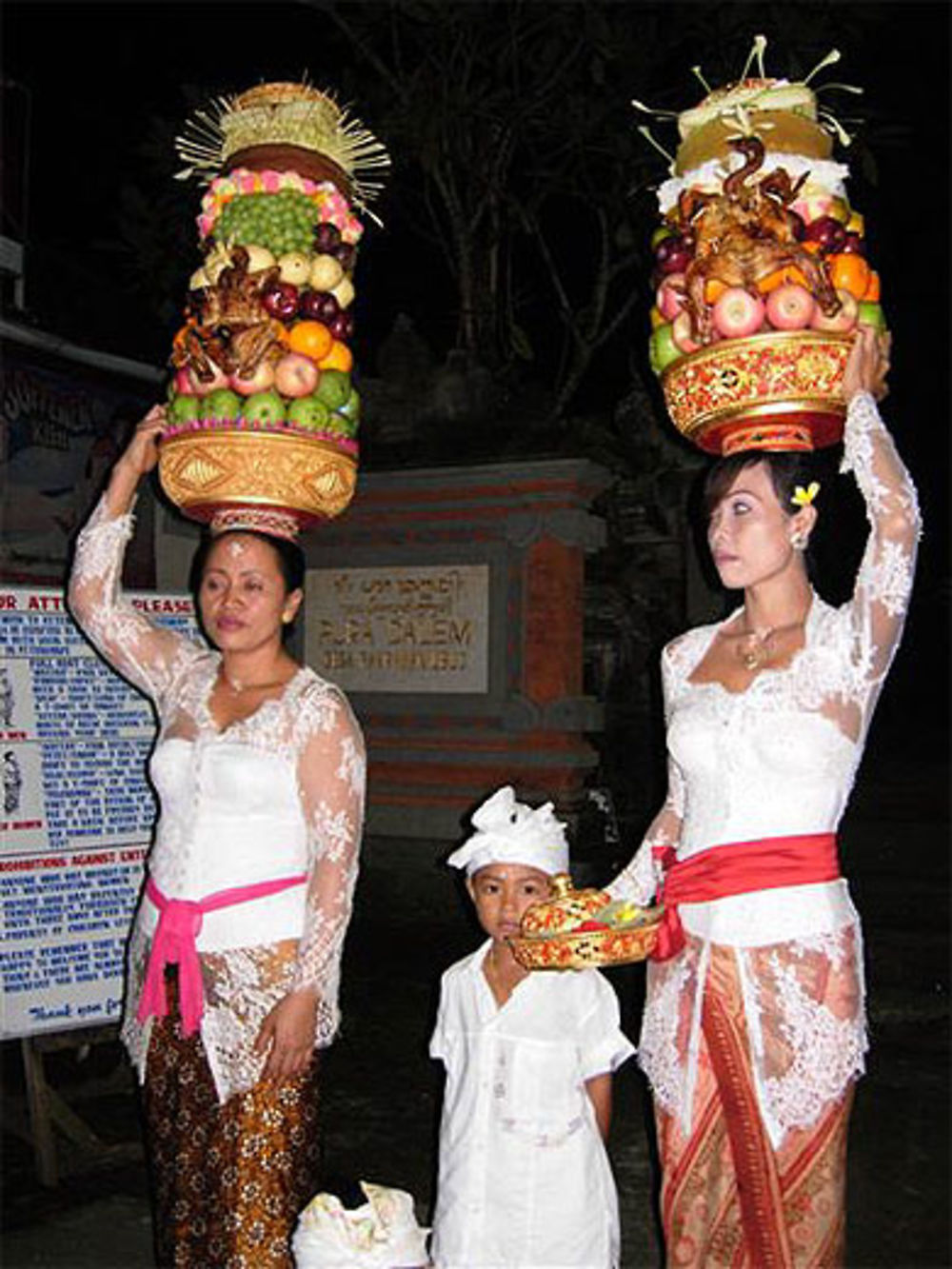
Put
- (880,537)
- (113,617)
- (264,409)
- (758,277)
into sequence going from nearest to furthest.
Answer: (880,537)
(758,277)
(264,409)
(113,617)

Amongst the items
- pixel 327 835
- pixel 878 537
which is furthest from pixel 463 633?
pixel 878 537

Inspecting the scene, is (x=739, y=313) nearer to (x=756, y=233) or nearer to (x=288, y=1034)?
(x=756, y=233)

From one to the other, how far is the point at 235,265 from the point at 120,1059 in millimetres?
3167

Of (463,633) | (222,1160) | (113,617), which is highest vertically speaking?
(463,633)

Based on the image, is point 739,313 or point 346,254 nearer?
point 739,313

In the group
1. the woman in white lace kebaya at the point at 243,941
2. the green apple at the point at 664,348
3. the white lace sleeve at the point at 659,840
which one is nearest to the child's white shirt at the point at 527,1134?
the white lace sleeve at the point at 659,840

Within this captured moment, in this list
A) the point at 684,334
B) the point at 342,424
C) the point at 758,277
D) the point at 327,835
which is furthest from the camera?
the point at 342,424

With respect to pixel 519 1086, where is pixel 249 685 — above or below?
above

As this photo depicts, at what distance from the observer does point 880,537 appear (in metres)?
2.19

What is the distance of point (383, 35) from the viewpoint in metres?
9.96

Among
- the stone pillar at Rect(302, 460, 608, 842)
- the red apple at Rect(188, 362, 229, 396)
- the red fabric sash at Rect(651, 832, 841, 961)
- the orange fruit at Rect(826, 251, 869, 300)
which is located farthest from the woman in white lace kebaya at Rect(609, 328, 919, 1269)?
the stone pillar at Rect(302, 460, 608, 842)

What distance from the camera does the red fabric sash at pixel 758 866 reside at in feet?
7.34

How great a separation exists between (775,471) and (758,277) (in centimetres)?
36

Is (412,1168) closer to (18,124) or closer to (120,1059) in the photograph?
(120,1059)
